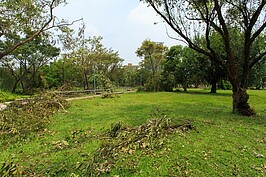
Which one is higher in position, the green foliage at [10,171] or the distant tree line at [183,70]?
the distant tree line at [183,70]

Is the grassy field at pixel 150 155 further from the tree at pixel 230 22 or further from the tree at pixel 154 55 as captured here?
the tree at pixel 154 55

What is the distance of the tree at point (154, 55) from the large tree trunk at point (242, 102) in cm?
1742

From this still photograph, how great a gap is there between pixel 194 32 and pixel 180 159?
6.09 meters

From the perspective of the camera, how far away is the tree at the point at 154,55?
24891 mm

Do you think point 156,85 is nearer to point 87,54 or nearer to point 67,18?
point 87,54

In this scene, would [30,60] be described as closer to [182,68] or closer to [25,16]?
[25,16]

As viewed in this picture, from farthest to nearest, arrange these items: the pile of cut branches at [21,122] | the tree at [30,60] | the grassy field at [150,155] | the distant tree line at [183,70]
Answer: the tree at [30,60] < the distant tree line at [183,70] < the pile of cut branches at [21,122] < the grassy field at [150,155]

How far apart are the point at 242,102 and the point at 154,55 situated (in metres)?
22.3

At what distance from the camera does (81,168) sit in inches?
112

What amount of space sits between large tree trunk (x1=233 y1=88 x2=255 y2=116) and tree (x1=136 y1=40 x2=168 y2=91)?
1742cm

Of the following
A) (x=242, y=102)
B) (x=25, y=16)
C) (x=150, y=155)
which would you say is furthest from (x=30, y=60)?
(x=150, y=155)

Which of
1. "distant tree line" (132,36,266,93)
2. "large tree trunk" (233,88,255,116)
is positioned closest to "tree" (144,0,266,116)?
"large tree trunk" (233,88,255,116)

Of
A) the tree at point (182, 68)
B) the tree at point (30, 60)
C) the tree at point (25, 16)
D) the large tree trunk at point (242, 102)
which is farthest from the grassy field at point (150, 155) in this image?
the tree at point (30, 60)

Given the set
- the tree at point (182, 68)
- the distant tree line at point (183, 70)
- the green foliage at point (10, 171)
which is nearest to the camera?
the green foliage at point (10, 171)
